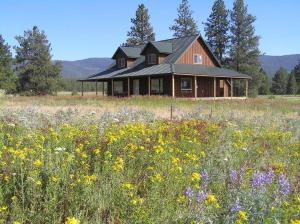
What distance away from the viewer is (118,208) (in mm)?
4387

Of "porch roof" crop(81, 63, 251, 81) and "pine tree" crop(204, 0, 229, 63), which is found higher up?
"pine tree" crop(204, 0, 229, 63)

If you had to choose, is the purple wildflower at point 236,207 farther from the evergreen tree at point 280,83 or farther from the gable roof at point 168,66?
the evergreen tree at point 280,83

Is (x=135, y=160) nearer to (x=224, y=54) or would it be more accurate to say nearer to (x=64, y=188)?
(x=64, y=188)

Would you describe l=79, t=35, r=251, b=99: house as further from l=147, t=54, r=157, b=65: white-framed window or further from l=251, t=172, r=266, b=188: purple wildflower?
l=251, t=172, r=266, b=188: purple wildflower

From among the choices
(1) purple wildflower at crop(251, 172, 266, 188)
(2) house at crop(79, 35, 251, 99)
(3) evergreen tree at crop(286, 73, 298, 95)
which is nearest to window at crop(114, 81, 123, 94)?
(2) house at crop(79, 35, 251, 99)

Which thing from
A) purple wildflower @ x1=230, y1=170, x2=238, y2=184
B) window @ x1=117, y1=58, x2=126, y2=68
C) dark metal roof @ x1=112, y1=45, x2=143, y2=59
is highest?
dark metal roof @ x1=112, y1=45, x2=143, y2=59

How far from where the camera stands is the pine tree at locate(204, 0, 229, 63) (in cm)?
6631

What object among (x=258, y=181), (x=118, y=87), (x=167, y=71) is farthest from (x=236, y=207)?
(x=118, y=87)

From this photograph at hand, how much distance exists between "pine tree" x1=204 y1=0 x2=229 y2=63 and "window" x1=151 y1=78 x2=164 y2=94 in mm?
26755

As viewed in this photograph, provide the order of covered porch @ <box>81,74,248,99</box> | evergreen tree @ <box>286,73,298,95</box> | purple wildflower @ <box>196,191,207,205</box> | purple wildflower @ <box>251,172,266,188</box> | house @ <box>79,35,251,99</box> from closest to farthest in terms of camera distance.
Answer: purple wildflower @ <box>196,191,207,205</box>, purple wildflower @ <box>251,172,266,188</box>, house @ <box>79,35,251,99</box>, covered porch @ <box>81,74,248,99</box>, evergreen tree @ <box>286,73,298,95</box>

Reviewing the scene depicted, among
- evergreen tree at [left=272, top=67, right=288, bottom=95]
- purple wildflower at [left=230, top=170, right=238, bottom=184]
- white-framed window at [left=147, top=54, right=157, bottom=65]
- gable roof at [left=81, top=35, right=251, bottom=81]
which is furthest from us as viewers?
evergreen tree at [left=272, top=67, right=288, bottom=95]

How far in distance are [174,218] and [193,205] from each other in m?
0.29

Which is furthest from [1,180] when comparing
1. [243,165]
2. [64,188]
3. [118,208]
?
[243,165]

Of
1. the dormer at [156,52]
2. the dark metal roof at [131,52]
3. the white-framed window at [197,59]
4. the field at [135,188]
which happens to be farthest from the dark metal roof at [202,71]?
the field at [135,188]
